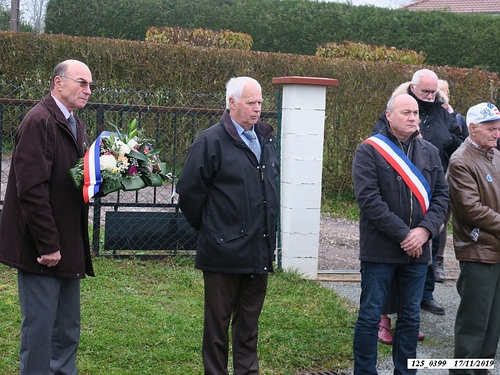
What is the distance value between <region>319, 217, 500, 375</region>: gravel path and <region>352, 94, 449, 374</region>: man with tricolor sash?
2.05ft

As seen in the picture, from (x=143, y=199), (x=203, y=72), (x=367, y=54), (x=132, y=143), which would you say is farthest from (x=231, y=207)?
(x=367, y=54)

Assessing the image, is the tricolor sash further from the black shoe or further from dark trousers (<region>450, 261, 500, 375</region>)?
the black shoe

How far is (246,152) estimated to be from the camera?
4371 millimetres

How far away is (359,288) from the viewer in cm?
703

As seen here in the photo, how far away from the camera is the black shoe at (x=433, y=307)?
21.0 feet

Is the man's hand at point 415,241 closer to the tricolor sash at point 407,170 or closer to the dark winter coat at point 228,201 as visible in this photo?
the tricolor sash at point 407,170

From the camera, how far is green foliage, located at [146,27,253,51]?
14977mm

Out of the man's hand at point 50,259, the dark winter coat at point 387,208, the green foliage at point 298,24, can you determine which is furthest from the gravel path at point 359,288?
the green foliage at point 298,24

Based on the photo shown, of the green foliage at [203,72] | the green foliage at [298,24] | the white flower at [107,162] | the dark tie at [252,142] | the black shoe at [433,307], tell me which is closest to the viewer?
the white flower at [107,162]

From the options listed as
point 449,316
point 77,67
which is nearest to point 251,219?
point 77,67

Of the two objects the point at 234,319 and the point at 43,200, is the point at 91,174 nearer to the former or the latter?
the point at 43,200

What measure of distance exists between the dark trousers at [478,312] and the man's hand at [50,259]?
8.59ft

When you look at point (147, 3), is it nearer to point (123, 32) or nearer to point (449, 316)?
point (123, 32)

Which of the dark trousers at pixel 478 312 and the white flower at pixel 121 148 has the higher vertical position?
the white flower at pixel 121 148
